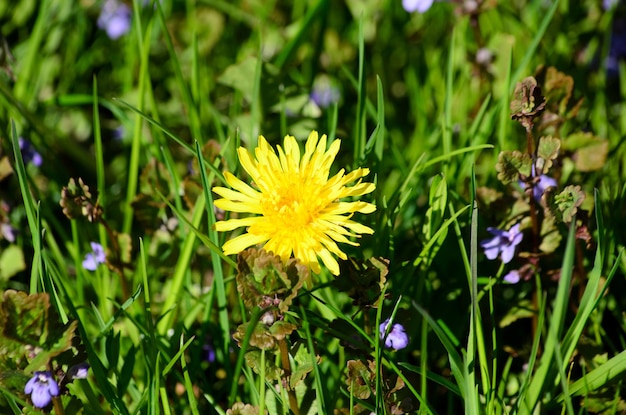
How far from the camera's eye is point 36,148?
8.80ft

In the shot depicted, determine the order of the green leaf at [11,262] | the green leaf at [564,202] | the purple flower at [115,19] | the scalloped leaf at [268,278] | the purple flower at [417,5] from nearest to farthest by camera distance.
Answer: the scalloped leaf at [268,278] < the green leaf at [564,202] < the green leaf at [11,262] < the purple flower at [417,5] < the purple flower at [115,19]

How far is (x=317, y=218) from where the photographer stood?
1673 millimetres

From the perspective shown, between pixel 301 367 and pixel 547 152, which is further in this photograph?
pixel 547 152

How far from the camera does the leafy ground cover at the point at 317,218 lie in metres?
1.63

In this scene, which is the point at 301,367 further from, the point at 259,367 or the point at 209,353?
the point at 209,353

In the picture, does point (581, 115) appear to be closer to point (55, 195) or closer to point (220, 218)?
point (220, 218)

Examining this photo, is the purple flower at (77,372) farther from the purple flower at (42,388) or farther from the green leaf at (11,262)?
the green leaf at (11,262)

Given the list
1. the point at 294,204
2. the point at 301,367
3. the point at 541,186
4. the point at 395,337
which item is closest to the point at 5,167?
the point at 294,204

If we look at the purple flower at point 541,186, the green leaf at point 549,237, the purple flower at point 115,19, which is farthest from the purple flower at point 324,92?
the green leaf at point 549,237

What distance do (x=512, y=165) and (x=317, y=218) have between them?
53 cm

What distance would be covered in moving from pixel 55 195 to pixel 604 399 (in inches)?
80.4

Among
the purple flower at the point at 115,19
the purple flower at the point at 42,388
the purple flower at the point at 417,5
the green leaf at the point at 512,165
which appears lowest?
the purple flower at the point at 42,388

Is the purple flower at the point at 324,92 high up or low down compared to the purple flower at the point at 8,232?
up

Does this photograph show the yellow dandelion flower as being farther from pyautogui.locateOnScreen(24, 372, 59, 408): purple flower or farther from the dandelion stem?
pyautogui.locateOnScreen(24, 372, 59, 408): purple flower
